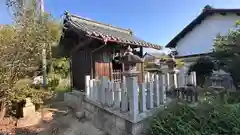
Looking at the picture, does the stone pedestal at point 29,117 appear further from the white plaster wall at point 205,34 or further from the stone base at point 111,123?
the white plaster wall at point 205,34

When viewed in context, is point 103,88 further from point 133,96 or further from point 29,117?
point 29,117

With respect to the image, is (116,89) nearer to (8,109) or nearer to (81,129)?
(81,129)

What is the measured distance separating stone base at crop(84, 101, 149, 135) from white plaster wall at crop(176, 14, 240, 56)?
10.4m

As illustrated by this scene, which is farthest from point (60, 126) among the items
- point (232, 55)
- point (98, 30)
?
point (232, 55)

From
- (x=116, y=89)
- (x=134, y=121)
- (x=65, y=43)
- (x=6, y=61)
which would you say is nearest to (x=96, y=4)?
(x=65, y=43)

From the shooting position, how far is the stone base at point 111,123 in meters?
4.20

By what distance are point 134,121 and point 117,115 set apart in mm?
743

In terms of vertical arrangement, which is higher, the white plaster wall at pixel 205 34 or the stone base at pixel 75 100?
the white plaster wall at pixel 205 34

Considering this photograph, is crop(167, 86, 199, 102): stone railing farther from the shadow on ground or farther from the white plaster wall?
the white plaster wall

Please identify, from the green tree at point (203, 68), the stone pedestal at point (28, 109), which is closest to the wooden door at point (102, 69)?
the stone pedestal at point (28, 109)

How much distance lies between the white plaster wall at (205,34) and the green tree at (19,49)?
37.5 ft

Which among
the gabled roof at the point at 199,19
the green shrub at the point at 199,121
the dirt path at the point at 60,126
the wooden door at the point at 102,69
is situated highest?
the gabled roof at the point at 199,19

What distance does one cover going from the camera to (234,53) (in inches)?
271

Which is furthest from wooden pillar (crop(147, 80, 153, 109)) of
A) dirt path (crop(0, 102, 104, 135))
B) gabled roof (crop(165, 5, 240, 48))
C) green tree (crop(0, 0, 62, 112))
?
gabled roof (crop(165, 5, 240, 48))
